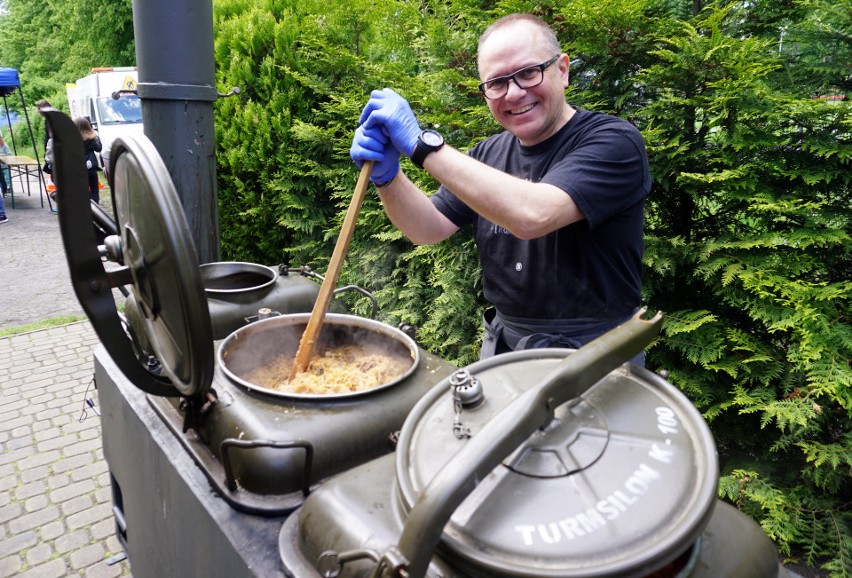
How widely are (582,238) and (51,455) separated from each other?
3672 mm

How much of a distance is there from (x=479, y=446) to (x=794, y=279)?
2.05 m

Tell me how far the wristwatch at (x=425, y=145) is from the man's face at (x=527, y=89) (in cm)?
28

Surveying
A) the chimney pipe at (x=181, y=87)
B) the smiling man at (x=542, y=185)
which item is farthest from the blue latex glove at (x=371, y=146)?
the chimney pipe at (x=181, y=87)

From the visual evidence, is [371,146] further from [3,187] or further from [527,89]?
[3,187]

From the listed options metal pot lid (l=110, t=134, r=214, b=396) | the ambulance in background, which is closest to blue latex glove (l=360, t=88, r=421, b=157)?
metal pot lid (l=110, t=134, r=214, b=396)

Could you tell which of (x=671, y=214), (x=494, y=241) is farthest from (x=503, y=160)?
(x=671, y=214)

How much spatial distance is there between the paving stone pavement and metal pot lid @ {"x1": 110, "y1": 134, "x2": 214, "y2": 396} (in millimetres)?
1790

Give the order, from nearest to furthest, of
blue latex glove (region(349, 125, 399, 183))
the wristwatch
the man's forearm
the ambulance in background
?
the man's forearm, the wristwatch, blue latex glove (region(349, 125, 399, 183)), the ambulance in background

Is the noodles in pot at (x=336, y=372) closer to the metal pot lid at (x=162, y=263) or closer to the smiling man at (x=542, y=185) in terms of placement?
the metal pot lid at (x=162, y=263)

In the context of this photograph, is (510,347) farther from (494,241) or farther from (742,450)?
(742,450)

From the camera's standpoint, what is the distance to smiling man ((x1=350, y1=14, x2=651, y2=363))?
1.67m

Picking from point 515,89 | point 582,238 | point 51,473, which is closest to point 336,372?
point 582,238

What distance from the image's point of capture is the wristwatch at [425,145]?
5.76 feet

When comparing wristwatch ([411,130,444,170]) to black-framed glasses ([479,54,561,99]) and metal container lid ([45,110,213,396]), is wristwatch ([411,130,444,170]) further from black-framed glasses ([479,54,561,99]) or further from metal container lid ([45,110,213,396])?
metal container lid ([45,110,213,396])
